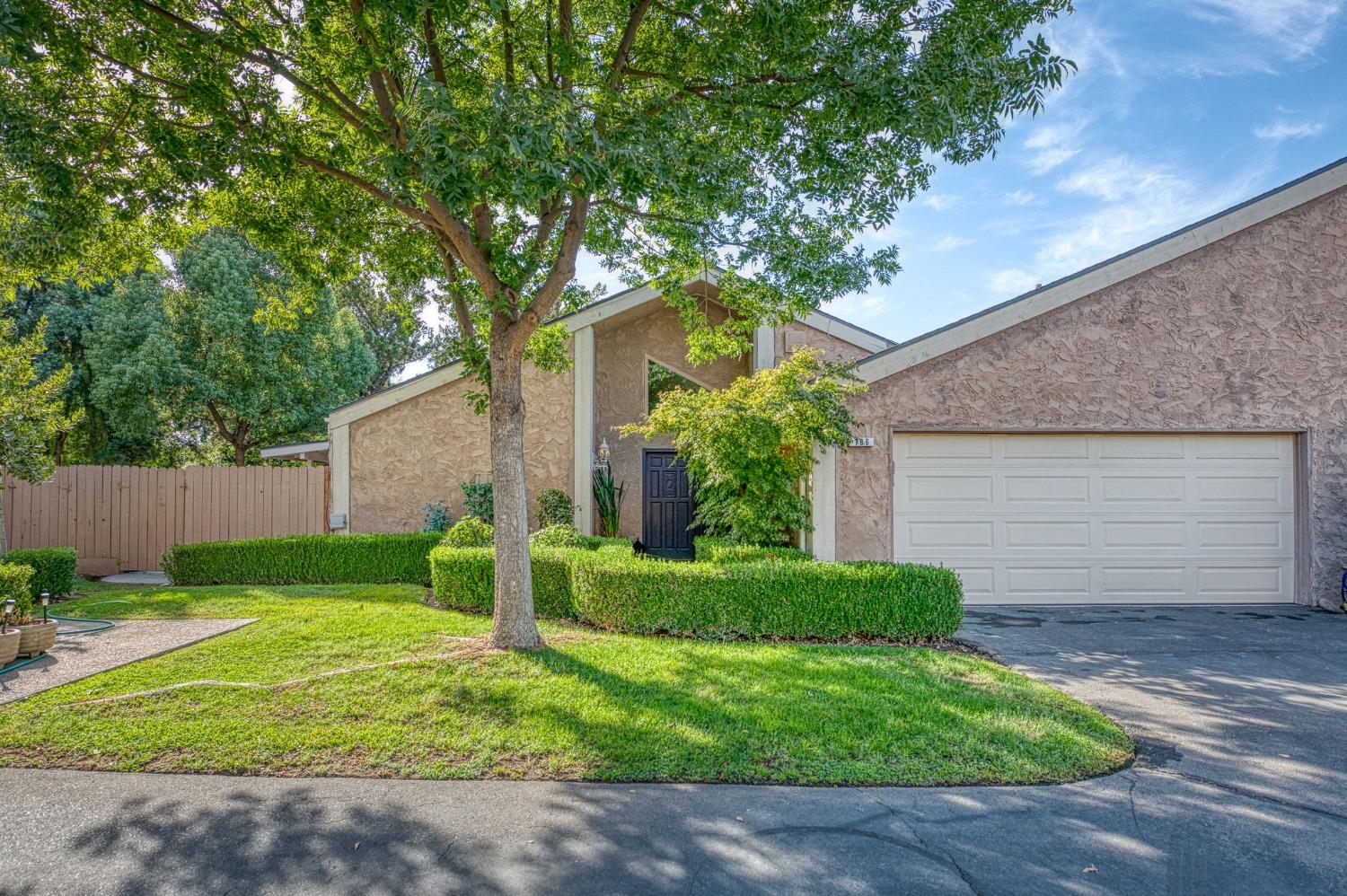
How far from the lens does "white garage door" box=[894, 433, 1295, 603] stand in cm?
859

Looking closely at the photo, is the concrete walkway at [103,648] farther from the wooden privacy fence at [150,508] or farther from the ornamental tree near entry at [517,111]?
the wooden privacy fence at [150,508]

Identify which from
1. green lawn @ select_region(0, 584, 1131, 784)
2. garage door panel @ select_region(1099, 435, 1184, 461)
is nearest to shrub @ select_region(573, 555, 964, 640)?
green lawn @ select_region(0, 584, 1131, 784)

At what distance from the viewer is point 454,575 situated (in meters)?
8.01

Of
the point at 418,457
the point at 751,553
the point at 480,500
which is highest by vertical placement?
the point at 418,457

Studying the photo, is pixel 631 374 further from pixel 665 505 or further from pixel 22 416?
pixel 22 416

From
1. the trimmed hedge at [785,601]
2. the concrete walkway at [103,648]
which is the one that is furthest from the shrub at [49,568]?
the trimmed hedge at [785,601]

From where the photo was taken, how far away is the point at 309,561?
1020 cm

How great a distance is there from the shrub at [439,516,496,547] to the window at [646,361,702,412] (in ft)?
14.5

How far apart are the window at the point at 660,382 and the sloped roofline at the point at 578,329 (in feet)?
5.49

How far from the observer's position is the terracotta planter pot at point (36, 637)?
583 cm

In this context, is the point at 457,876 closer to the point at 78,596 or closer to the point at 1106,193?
the point at 78,596

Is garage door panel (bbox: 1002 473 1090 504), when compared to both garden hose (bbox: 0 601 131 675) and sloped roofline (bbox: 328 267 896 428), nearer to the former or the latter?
sloped roofline (bbox: 328 267 896 428)

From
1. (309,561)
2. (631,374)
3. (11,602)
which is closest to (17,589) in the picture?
(11,602)

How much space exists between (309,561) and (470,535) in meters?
2.87
